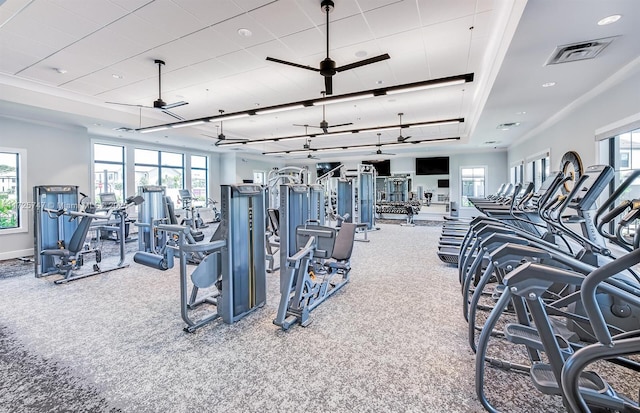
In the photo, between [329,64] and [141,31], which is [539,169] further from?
[141,31]

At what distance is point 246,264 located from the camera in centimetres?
308

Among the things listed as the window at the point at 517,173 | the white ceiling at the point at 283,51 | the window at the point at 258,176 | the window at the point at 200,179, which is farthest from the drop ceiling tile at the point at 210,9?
the window at the point at 258,176

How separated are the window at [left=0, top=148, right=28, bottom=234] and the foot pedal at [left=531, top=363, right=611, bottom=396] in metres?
8.75

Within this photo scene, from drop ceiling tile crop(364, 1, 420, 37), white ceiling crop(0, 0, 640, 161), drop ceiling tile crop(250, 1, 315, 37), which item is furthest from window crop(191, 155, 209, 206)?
drop ceiling tile crop(364, 1, 420, 37)

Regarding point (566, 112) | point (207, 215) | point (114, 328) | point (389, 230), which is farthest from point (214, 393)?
point (207, 215)

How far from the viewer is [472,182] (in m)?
12.8

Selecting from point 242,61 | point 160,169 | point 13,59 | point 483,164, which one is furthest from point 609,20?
point 160,169

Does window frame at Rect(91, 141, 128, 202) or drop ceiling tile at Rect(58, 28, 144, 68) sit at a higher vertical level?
drop ceiling tile at Rect(58, 28, 144, 68)

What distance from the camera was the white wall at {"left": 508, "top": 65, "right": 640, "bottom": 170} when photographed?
148 inches

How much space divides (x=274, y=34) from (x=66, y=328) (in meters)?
3.86

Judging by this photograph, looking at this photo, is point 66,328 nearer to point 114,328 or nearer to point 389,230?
point 114,328

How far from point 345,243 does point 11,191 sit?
7129 millimetres

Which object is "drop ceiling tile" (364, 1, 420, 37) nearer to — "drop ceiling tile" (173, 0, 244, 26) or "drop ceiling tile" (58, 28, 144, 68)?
"drop ceiling tile" (173, 0, 244, 26)

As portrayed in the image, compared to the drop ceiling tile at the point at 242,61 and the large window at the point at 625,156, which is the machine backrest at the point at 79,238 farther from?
the large window at the point at 625,156
